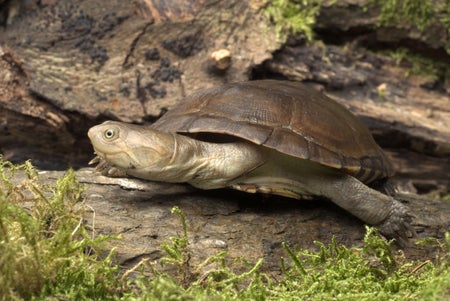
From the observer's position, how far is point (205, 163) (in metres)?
2.43

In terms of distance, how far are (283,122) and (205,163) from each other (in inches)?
16.4

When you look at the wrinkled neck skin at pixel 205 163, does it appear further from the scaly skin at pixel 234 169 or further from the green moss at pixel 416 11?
the green moss at pixel 416 11

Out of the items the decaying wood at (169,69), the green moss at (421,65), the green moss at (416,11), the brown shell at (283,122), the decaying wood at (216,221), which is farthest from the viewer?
the green moss at (421,65)

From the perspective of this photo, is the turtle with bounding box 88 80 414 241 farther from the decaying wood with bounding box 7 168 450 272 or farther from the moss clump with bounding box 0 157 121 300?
the moss clump with bounding box 0 157 121 300

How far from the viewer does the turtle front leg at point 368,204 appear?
2568 millimetres

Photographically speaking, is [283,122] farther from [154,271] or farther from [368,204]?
[154,271]

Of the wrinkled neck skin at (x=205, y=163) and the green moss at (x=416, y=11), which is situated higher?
the green moss at (x=416, y=11)

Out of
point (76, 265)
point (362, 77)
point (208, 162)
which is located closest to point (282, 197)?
point (208, 162)

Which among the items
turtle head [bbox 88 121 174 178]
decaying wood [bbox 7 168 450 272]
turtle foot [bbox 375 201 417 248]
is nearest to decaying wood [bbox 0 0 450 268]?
decaying wood [bbox 7 168 450 272]

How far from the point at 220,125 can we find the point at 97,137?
555 mm

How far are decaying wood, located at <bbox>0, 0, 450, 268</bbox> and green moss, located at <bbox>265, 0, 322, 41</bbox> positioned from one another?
0.07 meters

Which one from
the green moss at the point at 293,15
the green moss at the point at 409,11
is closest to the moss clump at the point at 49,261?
the green moss at the point at 293,15

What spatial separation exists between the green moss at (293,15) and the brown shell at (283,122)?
1.30 m

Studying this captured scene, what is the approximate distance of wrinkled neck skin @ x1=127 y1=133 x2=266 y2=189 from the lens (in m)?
2.34
